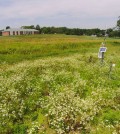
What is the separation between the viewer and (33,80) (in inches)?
770

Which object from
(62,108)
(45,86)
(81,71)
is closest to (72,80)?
(45,86)

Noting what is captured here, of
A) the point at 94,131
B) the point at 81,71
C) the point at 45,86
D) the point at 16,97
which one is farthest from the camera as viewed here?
the point at 81,71

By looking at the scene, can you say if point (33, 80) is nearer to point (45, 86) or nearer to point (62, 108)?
point (45, 86)

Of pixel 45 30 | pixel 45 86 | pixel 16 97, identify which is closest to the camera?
pixel 16 97

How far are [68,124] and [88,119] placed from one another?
960 millimetres

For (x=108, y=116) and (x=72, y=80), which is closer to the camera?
(x=108, y=116)

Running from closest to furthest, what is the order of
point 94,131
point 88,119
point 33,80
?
1. point 94,131
2. point 88,119
3. point 33,80

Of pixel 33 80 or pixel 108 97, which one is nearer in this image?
pixel 108 97

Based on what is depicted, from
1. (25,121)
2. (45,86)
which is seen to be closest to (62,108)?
(25,121)

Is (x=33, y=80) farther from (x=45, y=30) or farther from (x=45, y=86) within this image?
(x=45, y=30)

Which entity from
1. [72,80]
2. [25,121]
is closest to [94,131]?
[25,121]

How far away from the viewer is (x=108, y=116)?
13.1m

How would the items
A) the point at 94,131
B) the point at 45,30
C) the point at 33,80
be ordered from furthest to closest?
the point at 45,30
the point at 33,80
the point at 94,131

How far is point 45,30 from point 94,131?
117902 millimetres
